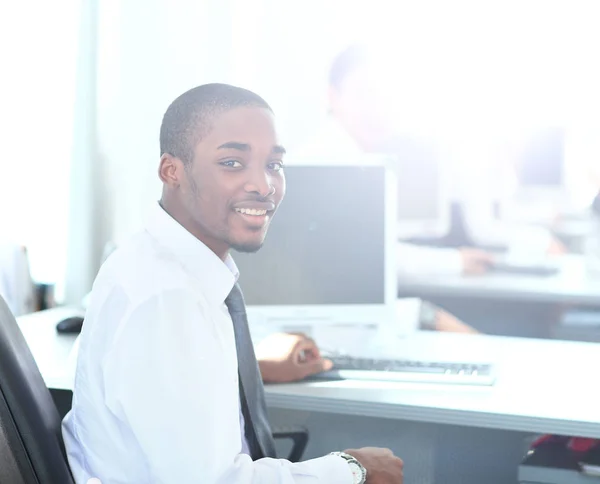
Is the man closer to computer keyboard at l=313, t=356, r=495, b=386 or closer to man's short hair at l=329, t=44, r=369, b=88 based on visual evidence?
computer keyboard at l=313, t=356, r=495, b=386

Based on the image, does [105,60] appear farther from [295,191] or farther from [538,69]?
[538,69]

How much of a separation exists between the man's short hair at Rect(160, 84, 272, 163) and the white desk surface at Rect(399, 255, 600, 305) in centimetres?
215

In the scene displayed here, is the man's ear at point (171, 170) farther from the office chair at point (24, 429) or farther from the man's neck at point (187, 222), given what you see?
the office chair at point (24, 429)

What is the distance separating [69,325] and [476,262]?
1.89m

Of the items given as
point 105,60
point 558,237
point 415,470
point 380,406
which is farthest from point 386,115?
point 380,406

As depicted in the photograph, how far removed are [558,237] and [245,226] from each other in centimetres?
245

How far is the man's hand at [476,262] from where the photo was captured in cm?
342

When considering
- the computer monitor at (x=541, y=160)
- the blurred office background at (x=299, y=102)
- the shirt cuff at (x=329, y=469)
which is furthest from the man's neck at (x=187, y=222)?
the computer monitor at (x=541, y=160)

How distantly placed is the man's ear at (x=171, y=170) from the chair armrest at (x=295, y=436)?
669mm

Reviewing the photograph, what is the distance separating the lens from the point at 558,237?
3432mm

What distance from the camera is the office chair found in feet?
3.65

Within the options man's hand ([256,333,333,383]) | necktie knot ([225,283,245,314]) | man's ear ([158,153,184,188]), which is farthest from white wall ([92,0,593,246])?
man's ear ([158,153,184,188])

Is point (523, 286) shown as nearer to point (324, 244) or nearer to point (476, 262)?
point (476, 262)

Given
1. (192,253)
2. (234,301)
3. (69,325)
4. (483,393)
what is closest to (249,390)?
(234,301)
